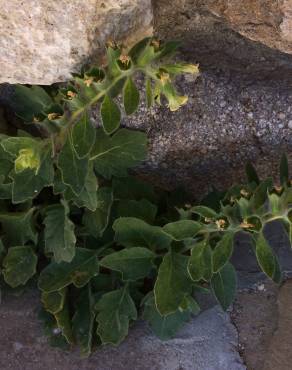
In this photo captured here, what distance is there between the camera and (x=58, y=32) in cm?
136

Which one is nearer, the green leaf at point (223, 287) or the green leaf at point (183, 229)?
the green leaf at point (183, 229)

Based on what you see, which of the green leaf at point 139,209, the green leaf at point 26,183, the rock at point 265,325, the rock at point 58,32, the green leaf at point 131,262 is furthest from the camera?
the rock at point 265,325

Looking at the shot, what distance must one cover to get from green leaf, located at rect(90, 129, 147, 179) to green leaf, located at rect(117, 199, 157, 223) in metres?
0.09

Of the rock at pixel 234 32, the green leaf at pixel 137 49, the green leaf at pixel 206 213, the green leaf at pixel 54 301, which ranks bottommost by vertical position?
the green leaf at pixel 54 301

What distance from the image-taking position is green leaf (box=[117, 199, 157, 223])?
1.65 meters

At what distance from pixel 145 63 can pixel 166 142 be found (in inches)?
15.2

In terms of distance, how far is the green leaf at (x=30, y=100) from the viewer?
1.57 m

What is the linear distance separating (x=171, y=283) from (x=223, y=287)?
0.13 metres

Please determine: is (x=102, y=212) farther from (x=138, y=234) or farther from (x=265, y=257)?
(x=265, y=257)

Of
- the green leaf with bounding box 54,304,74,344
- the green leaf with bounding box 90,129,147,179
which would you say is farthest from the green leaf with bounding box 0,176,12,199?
the green leaf with bounding box 54,304,74,344

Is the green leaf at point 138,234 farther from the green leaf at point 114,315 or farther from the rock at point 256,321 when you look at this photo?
the rock at point 256,321

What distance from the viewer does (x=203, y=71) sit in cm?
167

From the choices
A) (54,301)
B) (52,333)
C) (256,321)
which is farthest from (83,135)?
(256,321)

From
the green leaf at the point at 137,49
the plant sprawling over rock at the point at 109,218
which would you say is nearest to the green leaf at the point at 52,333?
the plant sprawling over rock at the point at 109,218
